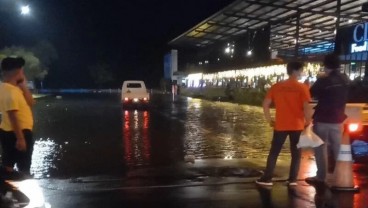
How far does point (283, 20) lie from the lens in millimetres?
43375

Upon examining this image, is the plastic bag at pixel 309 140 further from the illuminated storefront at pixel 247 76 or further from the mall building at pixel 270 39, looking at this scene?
the illuminated storefront at pixel 247 76

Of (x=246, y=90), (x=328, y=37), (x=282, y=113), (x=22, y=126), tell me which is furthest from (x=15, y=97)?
(x=328, y=37)

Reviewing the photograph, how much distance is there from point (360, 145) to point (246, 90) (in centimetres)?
3168

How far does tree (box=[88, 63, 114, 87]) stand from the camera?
10688cm

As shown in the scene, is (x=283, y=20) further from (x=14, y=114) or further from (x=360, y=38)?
(x=14, y=114)

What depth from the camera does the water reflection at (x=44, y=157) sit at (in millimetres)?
10403

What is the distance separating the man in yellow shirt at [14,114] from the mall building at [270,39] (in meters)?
15.8

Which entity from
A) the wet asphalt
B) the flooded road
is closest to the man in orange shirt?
the wet asphalt

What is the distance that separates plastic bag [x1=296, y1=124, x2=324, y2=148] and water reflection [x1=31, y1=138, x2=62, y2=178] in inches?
181

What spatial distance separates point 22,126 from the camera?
663cm

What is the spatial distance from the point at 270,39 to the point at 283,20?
9.77 meters

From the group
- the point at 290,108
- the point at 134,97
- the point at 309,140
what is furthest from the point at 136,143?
the point at 134,97

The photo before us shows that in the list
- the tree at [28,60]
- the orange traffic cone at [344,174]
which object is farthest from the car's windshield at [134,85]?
the orange traffic cone at [344,174]

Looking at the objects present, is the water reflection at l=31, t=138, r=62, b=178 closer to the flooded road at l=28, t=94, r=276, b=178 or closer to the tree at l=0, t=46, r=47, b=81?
the flooded road at l=28, t=94, r=276, b=178
